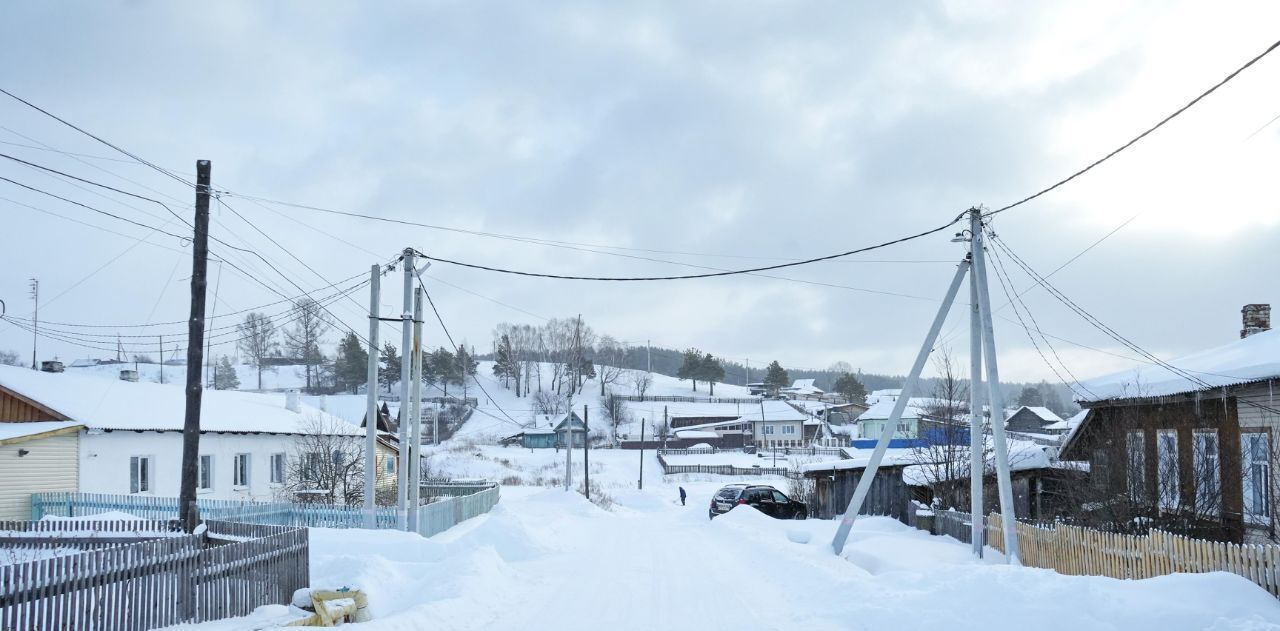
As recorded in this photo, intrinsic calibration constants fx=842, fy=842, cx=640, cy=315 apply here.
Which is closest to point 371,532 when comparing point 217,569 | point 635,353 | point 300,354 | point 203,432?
point 217,569

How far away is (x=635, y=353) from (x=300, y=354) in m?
68.4

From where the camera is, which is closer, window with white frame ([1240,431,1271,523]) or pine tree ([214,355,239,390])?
window with white frame ([1240,431,1271,523])

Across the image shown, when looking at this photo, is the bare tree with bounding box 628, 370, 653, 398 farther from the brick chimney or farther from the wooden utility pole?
the wooden utility pole

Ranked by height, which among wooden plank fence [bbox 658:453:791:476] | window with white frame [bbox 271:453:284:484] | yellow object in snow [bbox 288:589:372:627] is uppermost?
yellow object in snow [bbox 288:589:372:627]

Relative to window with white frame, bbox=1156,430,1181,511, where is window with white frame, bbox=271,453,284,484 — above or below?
below

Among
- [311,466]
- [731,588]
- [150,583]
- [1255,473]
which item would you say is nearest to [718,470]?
[311,466]

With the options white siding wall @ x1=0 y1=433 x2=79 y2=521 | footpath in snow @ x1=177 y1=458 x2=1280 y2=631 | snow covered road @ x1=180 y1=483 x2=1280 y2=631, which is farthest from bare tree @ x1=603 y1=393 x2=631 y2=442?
snow covered road @ x1=180 y1=483 x2=1280 y2=631

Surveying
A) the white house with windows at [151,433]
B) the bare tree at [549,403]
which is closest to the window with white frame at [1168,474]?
the white house with windows at [151,433]

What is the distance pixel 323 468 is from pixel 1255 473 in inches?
1179

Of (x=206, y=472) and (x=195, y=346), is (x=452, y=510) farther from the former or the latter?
(x=195, y=346)

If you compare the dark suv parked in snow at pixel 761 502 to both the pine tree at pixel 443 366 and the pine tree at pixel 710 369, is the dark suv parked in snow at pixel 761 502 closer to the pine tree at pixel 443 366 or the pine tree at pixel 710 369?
the pine tree at pixel 443 366

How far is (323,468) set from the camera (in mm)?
33344

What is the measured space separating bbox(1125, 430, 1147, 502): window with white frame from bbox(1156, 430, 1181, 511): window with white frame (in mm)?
296

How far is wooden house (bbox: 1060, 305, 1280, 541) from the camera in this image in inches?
633
